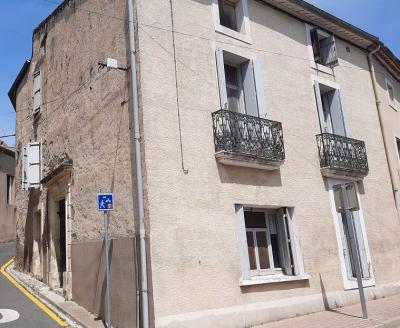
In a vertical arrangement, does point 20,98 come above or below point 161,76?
above

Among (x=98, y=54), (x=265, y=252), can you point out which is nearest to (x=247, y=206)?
(x=265, y=252)

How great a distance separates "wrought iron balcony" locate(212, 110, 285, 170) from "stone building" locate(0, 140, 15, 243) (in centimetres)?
1825

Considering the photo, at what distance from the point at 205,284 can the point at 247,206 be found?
6.95 feet

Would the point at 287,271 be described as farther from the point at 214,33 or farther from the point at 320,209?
the point at 214,33

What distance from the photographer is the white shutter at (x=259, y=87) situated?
10461mm

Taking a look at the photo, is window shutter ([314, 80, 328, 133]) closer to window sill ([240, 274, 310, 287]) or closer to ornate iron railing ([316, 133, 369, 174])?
ornate iron railing ([316, 133, 369, 174])

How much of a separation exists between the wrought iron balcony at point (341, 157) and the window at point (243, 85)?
2203 mm

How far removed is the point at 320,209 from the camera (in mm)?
11062

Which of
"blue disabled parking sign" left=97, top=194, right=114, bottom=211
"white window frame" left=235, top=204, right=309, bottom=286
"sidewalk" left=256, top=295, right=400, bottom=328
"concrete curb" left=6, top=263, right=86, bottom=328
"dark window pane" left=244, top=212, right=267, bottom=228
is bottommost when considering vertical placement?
"sidewalk" left=256, top=295, right=400, bottom=328

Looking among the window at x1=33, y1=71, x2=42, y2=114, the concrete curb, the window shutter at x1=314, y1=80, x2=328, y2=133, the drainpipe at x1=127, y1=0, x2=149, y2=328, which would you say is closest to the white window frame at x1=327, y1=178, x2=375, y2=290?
the window shutter at x1=314, y1=80, x2=328, y2=133

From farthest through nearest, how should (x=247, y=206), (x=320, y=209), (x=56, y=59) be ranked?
1. (x=56, y=59)
2. (x=320, y=209)
3. (x=247, y=206)

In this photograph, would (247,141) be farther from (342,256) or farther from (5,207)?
(5,207)

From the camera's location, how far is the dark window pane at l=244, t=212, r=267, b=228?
984cm

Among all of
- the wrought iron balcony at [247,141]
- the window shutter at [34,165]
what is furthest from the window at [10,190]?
the wrought iron balcony at [247,141]
